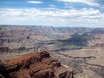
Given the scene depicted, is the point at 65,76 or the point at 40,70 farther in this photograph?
the point at 65,76

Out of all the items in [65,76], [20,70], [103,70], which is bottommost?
[103,70]

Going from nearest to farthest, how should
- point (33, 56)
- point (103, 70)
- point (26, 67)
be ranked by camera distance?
1. point (26, 67)
2. point (33, 56)
3. point (103, 70)

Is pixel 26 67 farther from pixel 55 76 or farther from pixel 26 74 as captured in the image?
pixel 55 76

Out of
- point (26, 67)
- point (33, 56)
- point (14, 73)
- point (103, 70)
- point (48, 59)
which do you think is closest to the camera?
point (14, 73)

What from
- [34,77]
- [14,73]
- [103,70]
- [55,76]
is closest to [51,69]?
[55,76]

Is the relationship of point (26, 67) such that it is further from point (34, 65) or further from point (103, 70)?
point (103, 70)

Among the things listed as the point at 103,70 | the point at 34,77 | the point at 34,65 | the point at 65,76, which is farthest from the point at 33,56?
the point at 103,70

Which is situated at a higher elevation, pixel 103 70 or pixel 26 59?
pixel 26 59
